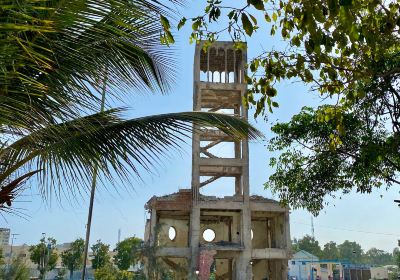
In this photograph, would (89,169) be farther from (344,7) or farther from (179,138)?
(344,7)

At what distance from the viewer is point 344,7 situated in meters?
2.42

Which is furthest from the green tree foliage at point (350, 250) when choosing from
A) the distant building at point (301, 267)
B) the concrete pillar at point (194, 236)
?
the concrete pillar at point (194, 236)

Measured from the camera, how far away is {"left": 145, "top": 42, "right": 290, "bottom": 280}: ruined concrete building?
29125 millimetres

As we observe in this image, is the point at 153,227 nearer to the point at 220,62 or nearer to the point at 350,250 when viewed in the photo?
the point at 220,62

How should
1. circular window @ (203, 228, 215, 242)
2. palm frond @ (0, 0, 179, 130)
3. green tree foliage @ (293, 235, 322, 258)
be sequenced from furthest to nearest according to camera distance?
1. green tree foliage @ (293, 235, 322, 258)
2. circular window @ (203, 228, 215, 242)
3. palm frond @ (0, 0, 179, 130)

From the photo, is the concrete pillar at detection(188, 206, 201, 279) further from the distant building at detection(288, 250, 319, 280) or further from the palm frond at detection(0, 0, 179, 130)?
the distant building at detection(288, 250, 319, 280)

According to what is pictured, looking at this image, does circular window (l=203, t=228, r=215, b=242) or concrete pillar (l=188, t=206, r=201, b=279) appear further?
circular window (l=203, t=228, r=215, b=242)

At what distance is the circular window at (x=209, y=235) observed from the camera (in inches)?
1379

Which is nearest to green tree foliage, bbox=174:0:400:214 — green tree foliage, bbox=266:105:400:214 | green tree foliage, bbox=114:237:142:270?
green tree foliage, bbox=266:105:400:214

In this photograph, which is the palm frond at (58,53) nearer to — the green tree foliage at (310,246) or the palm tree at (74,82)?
the palm tree at (74,82)

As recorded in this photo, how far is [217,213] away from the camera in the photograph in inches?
1259

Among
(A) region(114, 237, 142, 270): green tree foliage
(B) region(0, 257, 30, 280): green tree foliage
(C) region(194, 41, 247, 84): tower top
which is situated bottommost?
(B) region(0, 257, 30, 280): green tree foliage

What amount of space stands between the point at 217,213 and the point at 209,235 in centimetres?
418

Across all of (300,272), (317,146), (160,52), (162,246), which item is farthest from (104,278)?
(300,272)
